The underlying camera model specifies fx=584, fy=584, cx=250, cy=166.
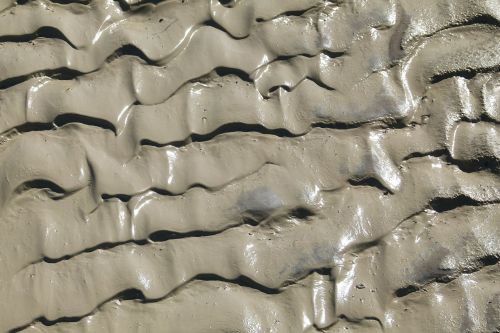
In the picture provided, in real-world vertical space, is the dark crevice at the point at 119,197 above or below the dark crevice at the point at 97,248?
above

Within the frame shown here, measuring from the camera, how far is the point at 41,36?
210cm

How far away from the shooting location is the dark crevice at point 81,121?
2.04 metres

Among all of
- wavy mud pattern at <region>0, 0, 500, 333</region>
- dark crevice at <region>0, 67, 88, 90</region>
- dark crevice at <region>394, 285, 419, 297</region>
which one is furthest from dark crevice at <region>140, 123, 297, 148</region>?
dark crevice at <region>394, 285, 419, 297</region>

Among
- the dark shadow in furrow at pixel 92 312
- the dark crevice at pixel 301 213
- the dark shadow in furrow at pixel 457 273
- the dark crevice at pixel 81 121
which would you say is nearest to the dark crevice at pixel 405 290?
the dark shadow in furrow at pixel 457 273

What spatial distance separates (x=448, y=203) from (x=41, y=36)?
1544mm

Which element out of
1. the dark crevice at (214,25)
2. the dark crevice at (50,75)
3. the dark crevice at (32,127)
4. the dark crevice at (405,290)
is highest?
the dark crevice at (214,25)

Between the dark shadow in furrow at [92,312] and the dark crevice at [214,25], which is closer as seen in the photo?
the dark shadow in furrow at [92,312]

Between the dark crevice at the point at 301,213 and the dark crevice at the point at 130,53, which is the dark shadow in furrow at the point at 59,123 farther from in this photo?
the dark crevice at the point at 301,213

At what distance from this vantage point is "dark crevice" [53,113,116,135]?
2.04 m

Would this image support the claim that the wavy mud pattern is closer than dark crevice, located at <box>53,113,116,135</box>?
Yes

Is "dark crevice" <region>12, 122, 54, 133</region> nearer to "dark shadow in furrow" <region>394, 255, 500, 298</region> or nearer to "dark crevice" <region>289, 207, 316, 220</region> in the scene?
"dark crevice" <region>289, 207, 316, 220</region>

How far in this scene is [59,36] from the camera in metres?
2.10

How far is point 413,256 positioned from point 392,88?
0.59m

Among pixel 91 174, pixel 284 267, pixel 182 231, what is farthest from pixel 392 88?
pixel 91 174
